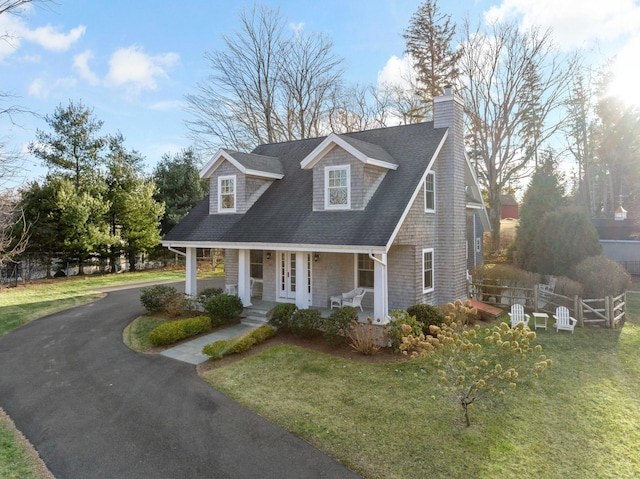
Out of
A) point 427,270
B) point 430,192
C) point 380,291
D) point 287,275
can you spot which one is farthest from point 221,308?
point 430,192

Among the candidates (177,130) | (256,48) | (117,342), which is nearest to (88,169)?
(177,130)

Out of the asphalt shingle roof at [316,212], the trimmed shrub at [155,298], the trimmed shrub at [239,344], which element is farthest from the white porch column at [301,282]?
the trimmed shrub at [155,298]

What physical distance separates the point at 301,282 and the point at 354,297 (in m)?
2.06

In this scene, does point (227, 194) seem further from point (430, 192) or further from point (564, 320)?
point (564, 320)

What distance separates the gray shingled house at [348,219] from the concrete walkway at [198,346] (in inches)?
76.6

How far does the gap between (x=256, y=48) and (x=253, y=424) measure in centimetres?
3220

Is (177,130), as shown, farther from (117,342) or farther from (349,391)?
(349,391)

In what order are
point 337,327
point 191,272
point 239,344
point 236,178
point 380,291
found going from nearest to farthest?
point 239,344 → point 337,327 → point 380,291 → point 236,178 → point 191,272

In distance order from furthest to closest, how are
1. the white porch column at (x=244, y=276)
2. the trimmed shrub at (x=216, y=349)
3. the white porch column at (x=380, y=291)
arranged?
the white porch column at (x=244, y=276) < the white porch column at (x=380, y=291) < the trimmed shrub at (x=216, y=349)

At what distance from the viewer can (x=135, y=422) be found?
7.10 metres

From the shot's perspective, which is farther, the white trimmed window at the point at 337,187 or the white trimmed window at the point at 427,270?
the white trimmed window at the point at 427,270

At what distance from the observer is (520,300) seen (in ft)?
54.1

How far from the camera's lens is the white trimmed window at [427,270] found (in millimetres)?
13857

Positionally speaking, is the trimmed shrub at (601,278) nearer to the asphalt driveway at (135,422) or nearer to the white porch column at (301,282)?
the white porch column at (301,282)
